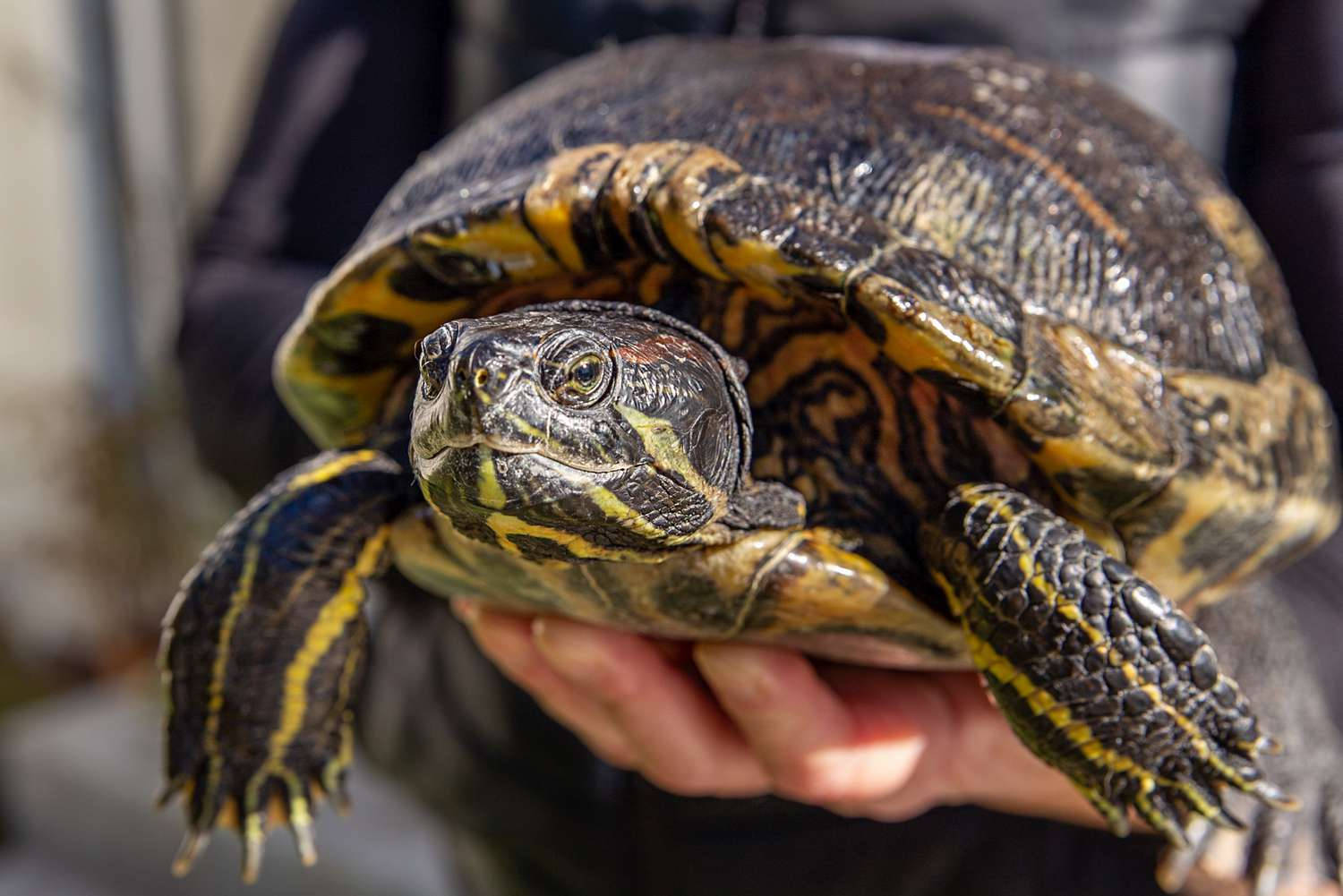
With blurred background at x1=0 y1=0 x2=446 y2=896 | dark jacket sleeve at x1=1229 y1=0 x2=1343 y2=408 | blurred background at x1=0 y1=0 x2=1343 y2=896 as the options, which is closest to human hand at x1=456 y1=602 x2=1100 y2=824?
dark jacket sleeve at x1=1229 y1=0 x2=1343 y2=408

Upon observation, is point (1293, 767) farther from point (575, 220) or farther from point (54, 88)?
point (54, 88)

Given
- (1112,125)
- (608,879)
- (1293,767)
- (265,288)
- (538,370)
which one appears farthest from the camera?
(265,288)

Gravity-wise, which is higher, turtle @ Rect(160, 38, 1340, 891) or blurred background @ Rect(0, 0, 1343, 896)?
turtle @ Rect(160, 38, 1340, 891)

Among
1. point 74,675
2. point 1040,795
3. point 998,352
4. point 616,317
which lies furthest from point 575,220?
point 74,675

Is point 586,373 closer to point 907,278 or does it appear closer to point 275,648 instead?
point 907,278

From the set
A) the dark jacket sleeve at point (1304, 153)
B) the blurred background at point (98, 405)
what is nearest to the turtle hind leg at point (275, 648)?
the dark jacket sleeve at point (1304, 153)

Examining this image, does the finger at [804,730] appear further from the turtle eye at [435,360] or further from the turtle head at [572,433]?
the turtle eye at [435,360]

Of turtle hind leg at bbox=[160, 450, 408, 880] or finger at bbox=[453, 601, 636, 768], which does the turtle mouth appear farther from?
finger at bbox=[453, 601, 636, 768]
